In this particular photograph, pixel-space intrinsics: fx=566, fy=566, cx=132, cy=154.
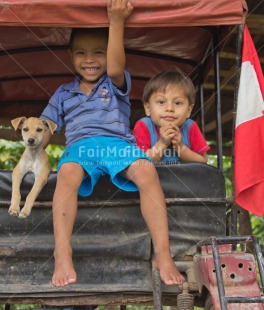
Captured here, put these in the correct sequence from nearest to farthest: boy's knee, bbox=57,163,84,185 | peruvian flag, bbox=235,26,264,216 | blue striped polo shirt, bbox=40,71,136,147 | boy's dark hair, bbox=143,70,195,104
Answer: boy's knee, bbox=57,163,84,185 → peruvian flag, bbox=235,26,264,216 → blue striped polo shirt, bbox=40,71,136,147 → boy's dark hair, bbox=143,70,195,104

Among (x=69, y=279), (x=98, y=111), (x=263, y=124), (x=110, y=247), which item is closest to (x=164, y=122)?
(x=98, y=111)

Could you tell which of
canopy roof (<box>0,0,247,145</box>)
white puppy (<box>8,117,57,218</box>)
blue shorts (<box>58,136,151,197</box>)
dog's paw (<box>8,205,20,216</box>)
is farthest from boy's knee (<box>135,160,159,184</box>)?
canopy roof (<box>0,0,247,145</box>)

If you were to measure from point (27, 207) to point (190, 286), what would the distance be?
101cm

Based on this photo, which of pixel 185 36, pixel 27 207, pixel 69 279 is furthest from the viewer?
pixel 185 36

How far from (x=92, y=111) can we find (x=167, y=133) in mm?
486

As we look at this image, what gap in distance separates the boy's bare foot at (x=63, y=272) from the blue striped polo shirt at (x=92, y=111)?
798 millimetres

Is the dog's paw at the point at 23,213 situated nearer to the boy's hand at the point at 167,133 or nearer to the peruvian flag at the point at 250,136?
the boy's hand at the point at 167,133

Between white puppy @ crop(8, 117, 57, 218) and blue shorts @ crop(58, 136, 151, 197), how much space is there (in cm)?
16

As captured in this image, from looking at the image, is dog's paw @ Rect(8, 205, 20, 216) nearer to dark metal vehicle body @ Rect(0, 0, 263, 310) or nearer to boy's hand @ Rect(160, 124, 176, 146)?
dark metal vehicle body @ Rect(0, 0, 263, 310)

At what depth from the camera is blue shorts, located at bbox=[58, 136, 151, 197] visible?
3176 mm

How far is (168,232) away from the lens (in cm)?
323

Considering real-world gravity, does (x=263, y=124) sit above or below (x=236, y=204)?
above

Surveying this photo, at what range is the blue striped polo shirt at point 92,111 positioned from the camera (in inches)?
135

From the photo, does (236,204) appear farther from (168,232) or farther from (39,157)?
(39,157)
